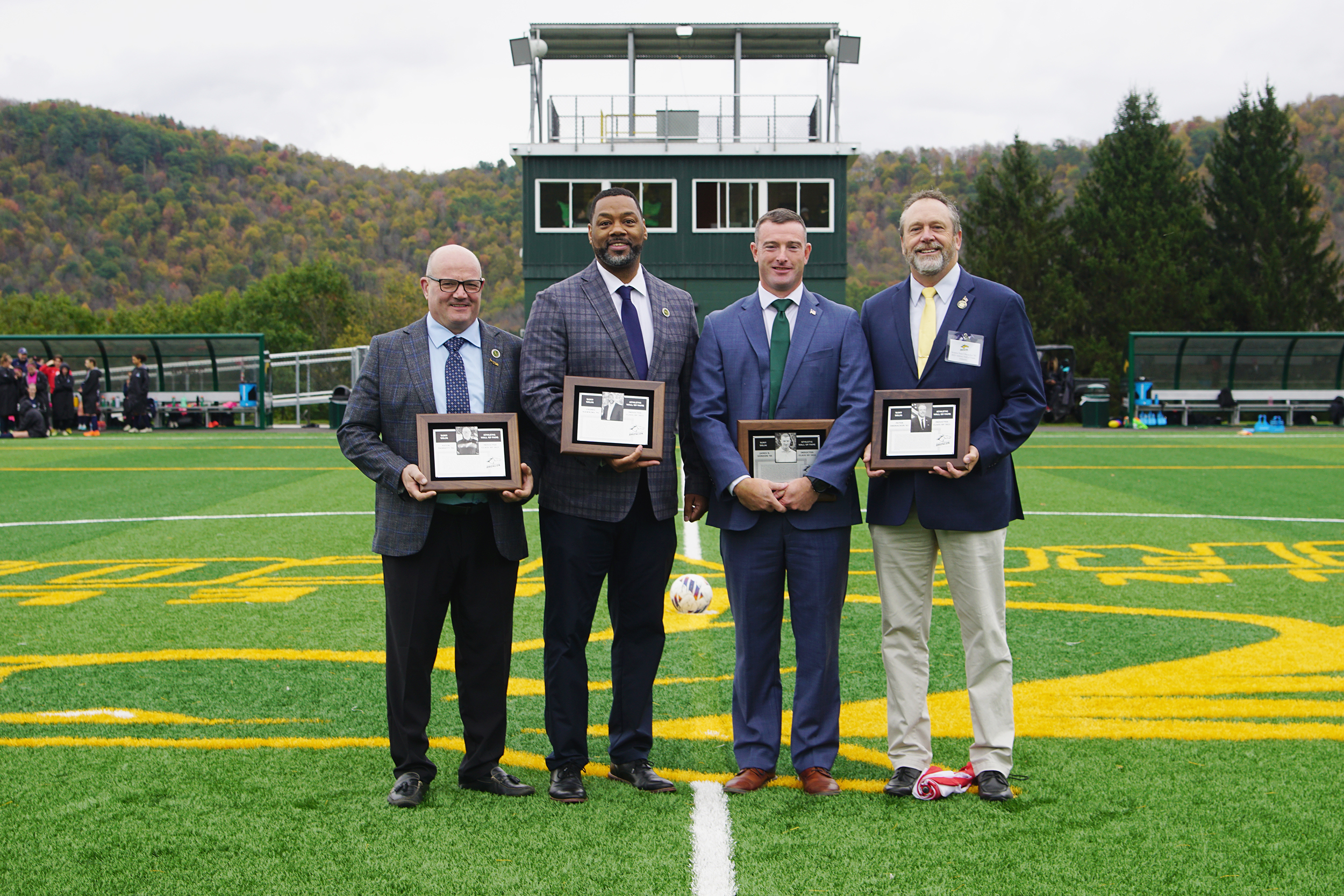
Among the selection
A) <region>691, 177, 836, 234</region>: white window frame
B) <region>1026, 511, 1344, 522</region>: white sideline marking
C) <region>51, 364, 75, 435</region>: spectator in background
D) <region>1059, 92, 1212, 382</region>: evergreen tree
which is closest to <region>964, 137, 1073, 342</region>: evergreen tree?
<region>1059, 92, 1212, 382</region>: evergreen tree

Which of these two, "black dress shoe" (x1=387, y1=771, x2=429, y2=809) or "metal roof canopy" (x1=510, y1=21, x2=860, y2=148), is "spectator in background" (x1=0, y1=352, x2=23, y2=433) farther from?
"black dress shoe" (x1=387, y1=771, x2=429, y2=809)

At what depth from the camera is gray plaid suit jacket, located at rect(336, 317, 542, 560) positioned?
12.7 ft

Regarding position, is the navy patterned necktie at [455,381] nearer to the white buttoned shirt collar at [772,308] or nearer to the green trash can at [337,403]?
the white buttoned shirt collar at [772,308]

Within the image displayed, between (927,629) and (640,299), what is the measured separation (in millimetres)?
1643

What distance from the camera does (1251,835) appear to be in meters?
3.46

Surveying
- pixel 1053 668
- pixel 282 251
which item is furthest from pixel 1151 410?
pixel 282 251

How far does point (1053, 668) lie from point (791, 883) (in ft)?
9.25

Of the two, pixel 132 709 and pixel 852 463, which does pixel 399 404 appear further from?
pixel 132 709

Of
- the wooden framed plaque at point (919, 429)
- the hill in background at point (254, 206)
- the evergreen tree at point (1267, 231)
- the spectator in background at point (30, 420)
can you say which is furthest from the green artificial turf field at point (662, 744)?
the hill in background at point (254, 206)

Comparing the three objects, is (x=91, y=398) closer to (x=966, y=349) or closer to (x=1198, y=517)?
(x=1198, y=517)

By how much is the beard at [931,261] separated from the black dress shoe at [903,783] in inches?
71.9

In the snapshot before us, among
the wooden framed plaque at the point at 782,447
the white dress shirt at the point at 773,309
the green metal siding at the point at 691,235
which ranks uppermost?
the green metal siding at the point at 691,235

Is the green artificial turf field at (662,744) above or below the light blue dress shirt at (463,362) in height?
below

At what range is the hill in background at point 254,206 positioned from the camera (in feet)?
264
